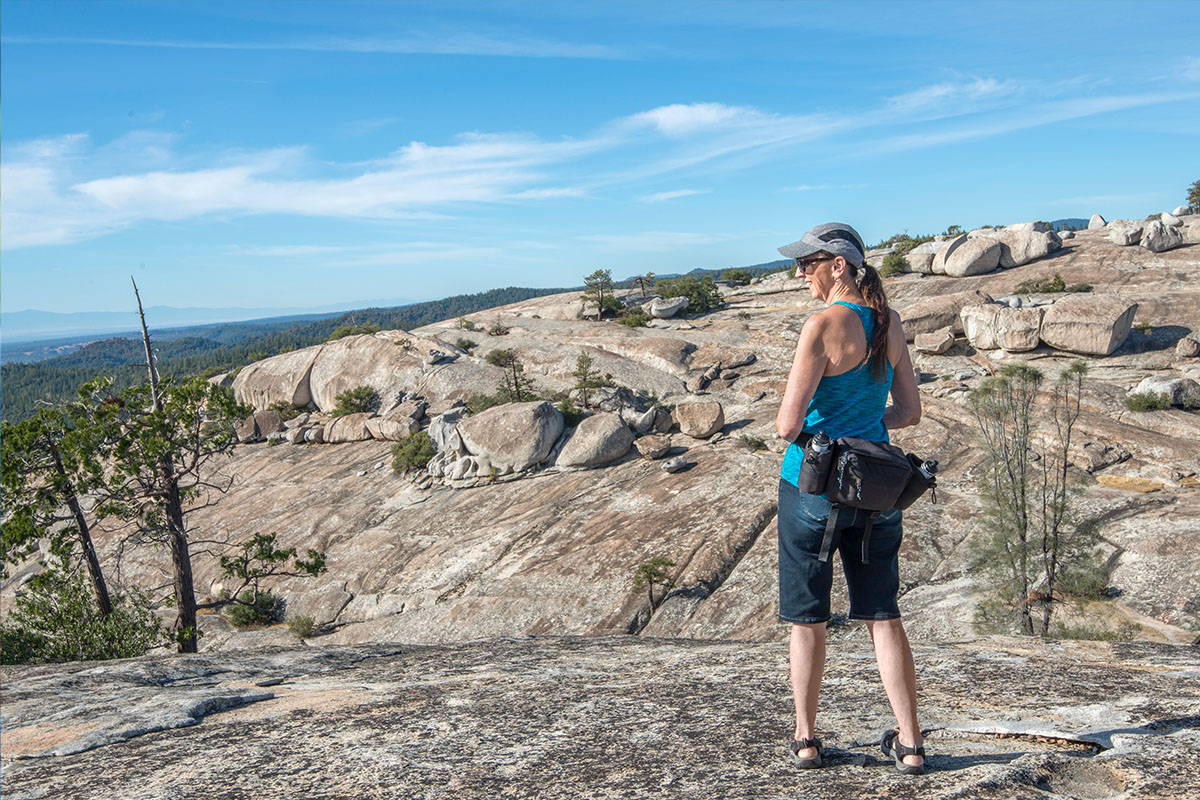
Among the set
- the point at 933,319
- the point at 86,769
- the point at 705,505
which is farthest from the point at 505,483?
the point at 86,769

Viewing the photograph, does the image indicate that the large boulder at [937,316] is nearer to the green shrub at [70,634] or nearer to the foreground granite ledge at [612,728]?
the foreground granite ledge at [612,728]

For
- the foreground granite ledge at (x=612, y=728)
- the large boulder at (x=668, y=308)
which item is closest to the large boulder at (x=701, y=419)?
the large boulder at (x=668, y=308)

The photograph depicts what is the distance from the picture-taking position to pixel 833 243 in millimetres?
4629

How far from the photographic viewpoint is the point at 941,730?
5.21m

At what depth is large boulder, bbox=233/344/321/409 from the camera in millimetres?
48031

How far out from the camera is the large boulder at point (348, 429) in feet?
132

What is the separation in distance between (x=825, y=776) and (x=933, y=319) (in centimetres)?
3790

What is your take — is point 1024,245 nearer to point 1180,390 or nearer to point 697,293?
point 697,293

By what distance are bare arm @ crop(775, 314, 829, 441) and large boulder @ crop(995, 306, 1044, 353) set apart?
1394 inches

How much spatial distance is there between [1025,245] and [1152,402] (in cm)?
2464

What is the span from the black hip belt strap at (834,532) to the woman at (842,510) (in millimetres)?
27

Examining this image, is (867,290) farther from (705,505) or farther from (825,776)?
(705,505)

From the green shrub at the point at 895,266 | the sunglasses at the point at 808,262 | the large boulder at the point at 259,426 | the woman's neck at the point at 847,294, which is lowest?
the large boulder at the point at 259,426

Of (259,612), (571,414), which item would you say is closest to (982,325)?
(571,414)
